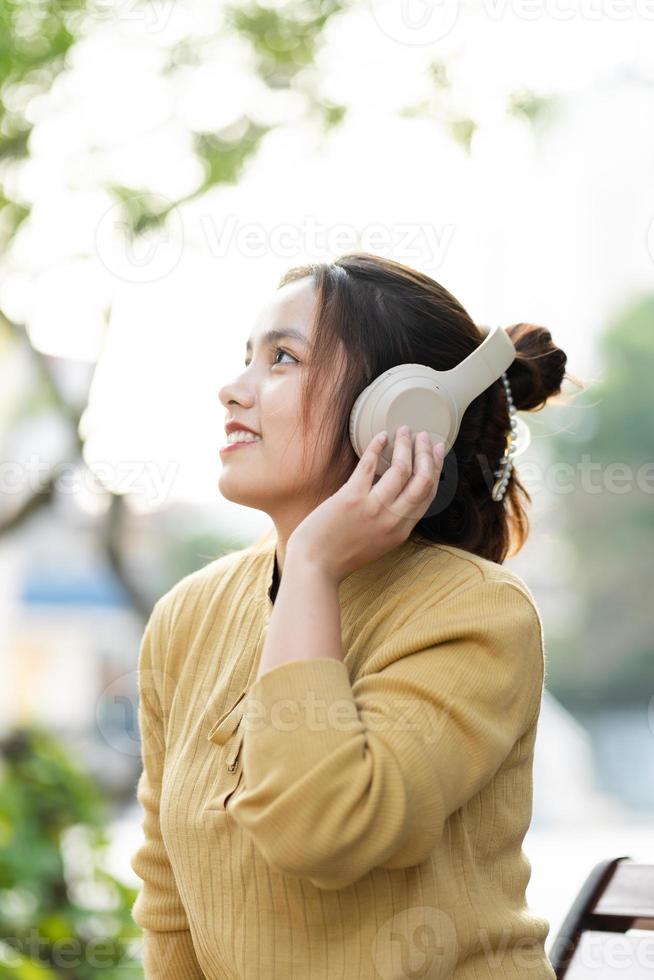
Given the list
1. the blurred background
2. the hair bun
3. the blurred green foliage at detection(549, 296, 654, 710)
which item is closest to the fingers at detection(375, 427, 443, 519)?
the hair bun

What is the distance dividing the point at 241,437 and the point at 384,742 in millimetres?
408

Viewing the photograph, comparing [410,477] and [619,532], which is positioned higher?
[410,477]

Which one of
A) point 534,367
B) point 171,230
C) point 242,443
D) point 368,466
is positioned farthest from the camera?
point 171,230

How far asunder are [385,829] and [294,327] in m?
0.56

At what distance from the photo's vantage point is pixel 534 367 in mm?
1297

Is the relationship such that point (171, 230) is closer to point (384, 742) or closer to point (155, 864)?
point (155, 864)

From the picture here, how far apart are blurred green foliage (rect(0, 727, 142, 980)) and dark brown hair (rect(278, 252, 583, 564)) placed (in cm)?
170

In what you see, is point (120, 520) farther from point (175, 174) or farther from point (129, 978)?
point (129, 978)

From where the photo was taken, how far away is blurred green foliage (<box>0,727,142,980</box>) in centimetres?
248

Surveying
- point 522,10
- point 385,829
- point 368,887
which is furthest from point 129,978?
point 522,10

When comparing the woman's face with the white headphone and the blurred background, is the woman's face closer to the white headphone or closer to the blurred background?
the white headphone

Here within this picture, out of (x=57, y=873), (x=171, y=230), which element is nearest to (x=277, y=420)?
(x=171, y=230)

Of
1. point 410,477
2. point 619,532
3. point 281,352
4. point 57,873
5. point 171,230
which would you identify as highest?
point 171,230

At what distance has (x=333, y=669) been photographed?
0.95 meters
